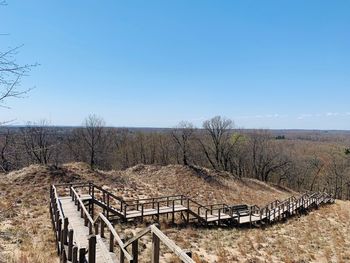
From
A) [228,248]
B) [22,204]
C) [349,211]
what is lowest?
[349,211]

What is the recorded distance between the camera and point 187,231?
1570 centimetres

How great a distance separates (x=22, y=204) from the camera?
1606cm

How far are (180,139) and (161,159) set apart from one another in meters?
8.48

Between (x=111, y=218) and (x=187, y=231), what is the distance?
373 centimetres

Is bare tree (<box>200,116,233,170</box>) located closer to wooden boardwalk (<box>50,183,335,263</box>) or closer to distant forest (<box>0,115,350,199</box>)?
distant forest (<box>0,115,350,199</box>)

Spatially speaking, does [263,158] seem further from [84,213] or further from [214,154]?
[84,213]

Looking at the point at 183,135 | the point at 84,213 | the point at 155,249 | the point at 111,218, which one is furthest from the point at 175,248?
the point at 183,135

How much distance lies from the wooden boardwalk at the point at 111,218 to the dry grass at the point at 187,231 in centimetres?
78

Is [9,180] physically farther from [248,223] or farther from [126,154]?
[126,154]

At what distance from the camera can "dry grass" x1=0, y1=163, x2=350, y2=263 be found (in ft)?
34.8

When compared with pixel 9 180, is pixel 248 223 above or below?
below

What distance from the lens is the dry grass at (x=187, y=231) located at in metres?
10.6

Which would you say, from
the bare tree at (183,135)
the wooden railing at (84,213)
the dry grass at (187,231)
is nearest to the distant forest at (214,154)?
the bare tree at (183,135)

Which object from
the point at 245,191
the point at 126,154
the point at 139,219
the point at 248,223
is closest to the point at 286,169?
the point at 245,191
